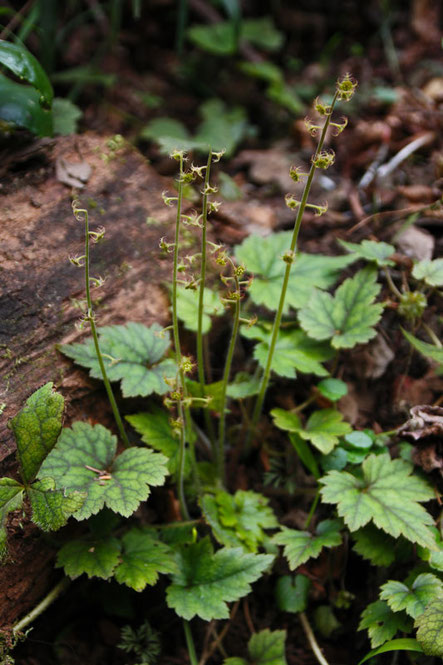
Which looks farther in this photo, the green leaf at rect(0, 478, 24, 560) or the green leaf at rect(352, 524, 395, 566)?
the green leaf at rect(352, 524, 395, 566)

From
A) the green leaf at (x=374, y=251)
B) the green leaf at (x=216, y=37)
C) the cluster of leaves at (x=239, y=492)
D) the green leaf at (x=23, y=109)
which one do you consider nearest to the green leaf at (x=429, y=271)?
the cluster of leaves at (x=239, y=492)

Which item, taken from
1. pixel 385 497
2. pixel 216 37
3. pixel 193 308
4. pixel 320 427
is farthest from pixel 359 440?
pixel 216 37

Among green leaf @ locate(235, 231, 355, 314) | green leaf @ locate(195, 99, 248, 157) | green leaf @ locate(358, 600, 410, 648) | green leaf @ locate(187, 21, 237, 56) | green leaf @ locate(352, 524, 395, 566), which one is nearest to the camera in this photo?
green leaf @ locate(358, 600, 410, 648)

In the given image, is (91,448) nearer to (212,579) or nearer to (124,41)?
(212,579)

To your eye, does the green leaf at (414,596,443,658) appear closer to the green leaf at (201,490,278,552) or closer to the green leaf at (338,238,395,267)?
the green leaf at (201,490,278,552)

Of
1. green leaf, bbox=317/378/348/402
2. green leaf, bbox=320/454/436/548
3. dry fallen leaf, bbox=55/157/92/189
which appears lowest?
green leaf, bbox=320/454/436/548

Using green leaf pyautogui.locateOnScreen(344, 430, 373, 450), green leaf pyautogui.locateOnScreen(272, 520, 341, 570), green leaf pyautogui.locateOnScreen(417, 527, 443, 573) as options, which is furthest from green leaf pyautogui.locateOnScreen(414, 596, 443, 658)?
green leaf pyautogui.locateOnScreen(344, 430, 373, 450)
